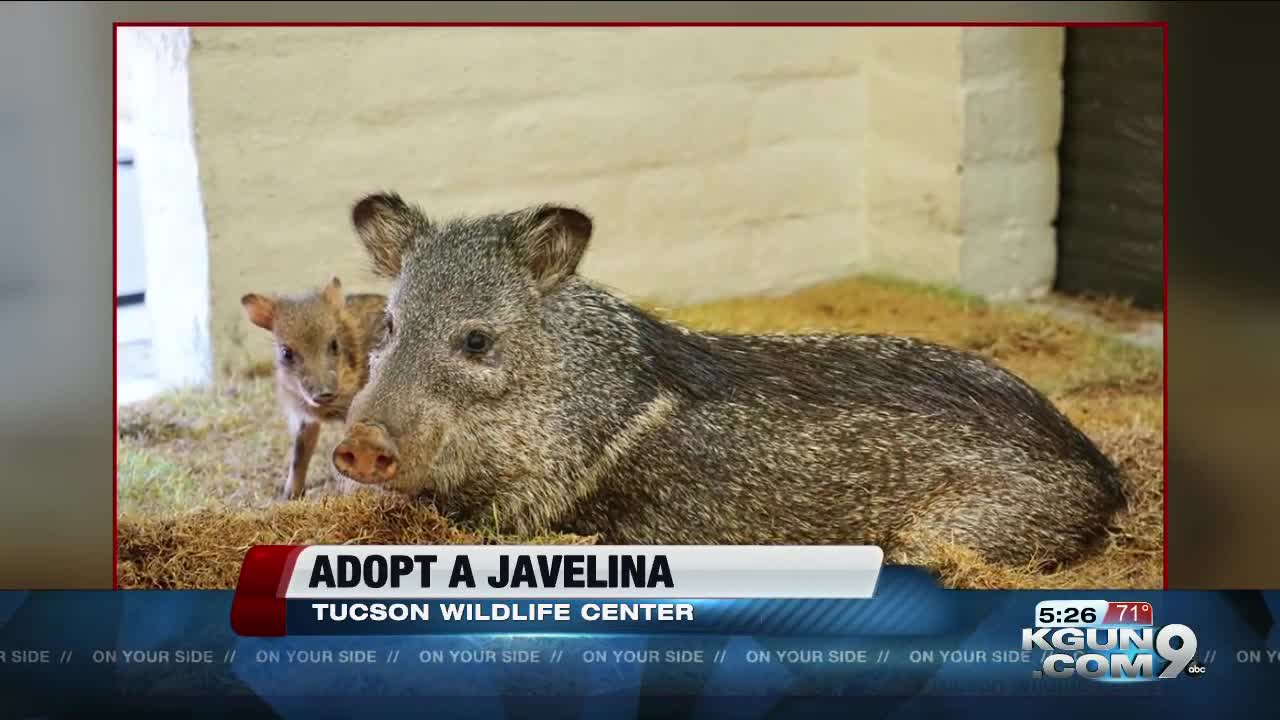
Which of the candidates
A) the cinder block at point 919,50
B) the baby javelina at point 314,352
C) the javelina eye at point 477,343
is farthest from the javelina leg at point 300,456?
the cinder block at point 919,50

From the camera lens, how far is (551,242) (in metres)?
3.49

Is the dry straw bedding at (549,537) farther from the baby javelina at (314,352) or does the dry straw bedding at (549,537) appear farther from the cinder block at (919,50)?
the cinder block at (919,50)

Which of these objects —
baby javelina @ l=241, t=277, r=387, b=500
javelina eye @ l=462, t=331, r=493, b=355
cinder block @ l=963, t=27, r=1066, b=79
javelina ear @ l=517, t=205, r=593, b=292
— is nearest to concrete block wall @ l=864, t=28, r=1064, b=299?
cinder block @ l=963, t=27, r=1066, b=79

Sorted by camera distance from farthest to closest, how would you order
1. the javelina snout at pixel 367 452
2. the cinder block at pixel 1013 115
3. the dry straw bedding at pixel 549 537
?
1. the cinder block at pixel 1013 115
2. the dry straw bedding at pixel 549 537
3. the javelina snout at pixel 367 452

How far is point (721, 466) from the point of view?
3.47 meters

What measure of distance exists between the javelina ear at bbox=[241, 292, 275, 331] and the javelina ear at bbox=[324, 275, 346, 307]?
0.36 ft

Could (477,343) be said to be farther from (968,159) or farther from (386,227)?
(968,159)

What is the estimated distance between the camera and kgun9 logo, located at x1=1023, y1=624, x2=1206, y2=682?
3426 millimetres

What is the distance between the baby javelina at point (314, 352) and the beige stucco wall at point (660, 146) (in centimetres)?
4

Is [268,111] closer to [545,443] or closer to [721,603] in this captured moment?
[545,443]

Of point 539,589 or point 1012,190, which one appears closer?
point 539,589

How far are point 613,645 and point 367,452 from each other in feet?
1.90

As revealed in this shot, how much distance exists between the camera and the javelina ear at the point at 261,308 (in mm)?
3553

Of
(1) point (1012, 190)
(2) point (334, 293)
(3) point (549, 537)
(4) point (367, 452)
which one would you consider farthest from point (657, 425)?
(1) point (1012, 190)
